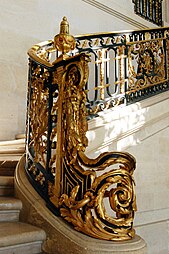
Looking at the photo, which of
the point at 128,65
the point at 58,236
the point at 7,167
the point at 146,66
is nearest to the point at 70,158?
the point at 58,236

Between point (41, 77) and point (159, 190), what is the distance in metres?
1.93

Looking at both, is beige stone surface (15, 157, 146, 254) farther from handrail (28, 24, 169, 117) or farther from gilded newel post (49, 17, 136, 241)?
handrail (28, 24, 169, 117)

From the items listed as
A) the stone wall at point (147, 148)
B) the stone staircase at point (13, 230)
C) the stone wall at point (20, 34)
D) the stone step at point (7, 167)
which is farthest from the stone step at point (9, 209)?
the stone wall at point (20, 34)

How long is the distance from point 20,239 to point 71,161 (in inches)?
19.2

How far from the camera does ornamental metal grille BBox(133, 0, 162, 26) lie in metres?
6.98

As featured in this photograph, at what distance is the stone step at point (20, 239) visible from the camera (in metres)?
1.47

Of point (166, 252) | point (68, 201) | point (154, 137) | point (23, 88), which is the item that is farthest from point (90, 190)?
point (23, 88)

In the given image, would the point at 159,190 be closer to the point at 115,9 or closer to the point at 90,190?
the point at 90,190

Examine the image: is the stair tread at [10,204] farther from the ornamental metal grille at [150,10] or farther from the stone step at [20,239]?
the ornamental metal grille at [150,10]

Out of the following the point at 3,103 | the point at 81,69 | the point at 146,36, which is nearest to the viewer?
the point at 81,69

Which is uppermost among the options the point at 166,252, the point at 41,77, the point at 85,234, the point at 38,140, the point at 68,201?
the point at 41,77

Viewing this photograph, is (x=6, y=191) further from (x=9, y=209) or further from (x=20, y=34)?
(x=20, y=34)

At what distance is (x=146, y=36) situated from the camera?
3.69m

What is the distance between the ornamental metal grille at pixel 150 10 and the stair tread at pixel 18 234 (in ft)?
20.8
